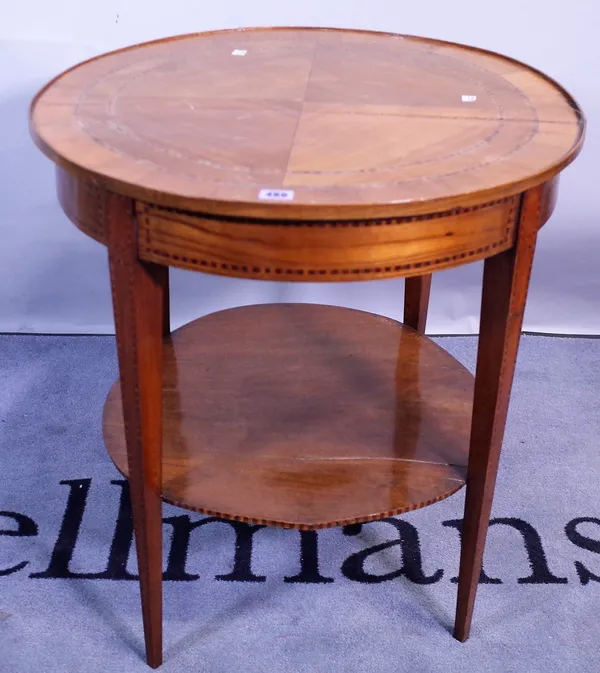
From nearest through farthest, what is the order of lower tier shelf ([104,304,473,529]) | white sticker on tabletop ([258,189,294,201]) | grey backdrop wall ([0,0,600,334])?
white sticker on tabletop ([258,189,294,201])
lower tier shelf ([104,304,473,529])
grey backdrop wall ([0,0,600,334])

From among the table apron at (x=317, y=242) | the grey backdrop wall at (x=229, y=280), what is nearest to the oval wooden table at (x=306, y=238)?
the table apron at (x=317, y=242)

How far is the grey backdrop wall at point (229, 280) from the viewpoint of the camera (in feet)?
6.47

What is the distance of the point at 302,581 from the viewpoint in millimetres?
1570

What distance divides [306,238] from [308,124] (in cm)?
31

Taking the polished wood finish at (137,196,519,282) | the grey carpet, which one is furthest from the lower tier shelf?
the polished wood finish at (137,196,519,282)

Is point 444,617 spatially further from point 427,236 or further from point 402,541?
point 427,236

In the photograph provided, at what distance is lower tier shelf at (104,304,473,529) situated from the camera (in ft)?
4.54

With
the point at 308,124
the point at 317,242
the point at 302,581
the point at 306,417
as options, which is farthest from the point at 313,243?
the point at 302,581

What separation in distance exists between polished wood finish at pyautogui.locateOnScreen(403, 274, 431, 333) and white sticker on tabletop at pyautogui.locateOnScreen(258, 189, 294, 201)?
0.83 m

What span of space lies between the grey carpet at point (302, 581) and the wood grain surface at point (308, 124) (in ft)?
2.56

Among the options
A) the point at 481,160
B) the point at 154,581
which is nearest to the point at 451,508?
the point at 154,581

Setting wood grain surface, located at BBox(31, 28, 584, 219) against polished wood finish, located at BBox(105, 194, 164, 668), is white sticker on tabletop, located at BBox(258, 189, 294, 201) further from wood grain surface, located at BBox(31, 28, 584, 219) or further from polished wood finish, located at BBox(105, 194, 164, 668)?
polished wood finish, located at BBox(105, 194, 164, 668)

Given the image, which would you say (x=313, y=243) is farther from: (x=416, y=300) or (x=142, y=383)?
(x=416, y=300)

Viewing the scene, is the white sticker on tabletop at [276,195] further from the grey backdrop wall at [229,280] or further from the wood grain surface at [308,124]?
the grey backdrop wall at [229,280]
